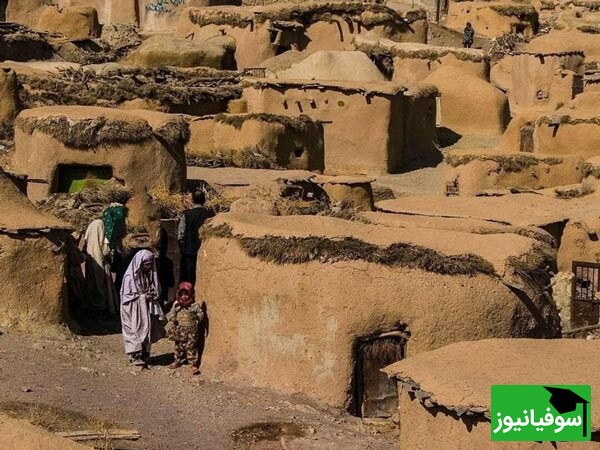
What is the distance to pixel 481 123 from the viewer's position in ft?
99.8

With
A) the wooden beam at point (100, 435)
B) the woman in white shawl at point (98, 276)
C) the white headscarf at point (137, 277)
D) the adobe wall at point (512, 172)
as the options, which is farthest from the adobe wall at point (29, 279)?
the adobe wall at point (512, 172)

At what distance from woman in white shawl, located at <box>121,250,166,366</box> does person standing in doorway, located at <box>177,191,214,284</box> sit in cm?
90

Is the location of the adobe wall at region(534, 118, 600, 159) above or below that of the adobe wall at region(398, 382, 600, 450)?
above

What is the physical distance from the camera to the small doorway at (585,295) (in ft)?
48.5

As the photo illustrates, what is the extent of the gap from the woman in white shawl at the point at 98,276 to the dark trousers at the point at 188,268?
0.79 metres

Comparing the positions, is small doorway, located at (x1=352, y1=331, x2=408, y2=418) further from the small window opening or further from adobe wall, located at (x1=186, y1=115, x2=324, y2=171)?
adobe wall, located at (x1=186, y1=115, x2=324, y2=171)

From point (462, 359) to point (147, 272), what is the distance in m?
3.52

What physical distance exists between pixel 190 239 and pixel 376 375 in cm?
275

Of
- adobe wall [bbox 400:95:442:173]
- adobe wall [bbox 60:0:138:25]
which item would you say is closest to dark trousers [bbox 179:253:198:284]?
adobe wall [bbox 400:95:442:173]

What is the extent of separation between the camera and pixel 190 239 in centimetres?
1329

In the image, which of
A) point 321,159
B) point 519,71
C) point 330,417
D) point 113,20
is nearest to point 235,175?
point 321,159

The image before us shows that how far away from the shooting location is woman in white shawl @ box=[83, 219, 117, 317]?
13.5 meters

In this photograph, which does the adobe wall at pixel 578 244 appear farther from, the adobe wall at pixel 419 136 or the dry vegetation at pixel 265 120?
the adobe wall at pixel 419 136

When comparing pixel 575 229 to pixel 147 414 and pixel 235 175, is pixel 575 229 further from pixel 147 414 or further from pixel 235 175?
pixel 147 414
